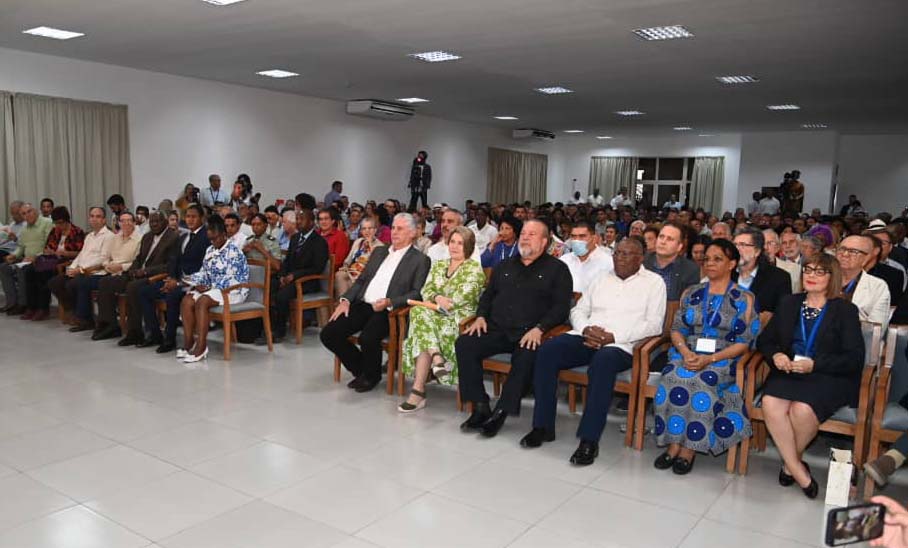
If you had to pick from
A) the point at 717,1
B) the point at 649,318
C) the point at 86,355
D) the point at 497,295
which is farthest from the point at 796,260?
the point at 86,355

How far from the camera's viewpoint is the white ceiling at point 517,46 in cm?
606

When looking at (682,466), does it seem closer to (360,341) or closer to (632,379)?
(632,379)

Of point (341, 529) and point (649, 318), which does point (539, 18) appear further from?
point (341, 529)

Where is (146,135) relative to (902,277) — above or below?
above

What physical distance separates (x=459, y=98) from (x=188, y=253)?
24.9 ft

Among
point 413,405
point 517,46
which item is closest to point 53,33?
point 517,46

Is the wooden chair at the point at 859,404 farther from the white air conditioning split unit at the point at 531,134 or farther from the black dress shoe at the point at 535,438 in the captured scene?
the white air conditioning split unit at the point at 531,134

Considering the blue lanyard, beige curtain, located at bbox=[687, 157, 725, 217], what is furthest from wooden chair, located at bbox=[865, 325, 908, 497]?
beige curtain, located at bbox=[687, 157, 725, 217]

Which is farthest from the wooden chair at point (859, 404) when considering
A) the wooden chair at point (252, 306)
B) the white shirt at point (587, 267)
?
the wooden chair at point (252, 306)

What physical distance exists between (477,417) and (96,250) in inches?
176

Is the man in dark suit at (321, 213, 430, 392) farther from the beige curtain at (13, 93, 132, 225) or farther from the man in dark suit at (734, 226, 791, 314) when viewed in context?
the beige curtain at (13, 93, 132, 225)

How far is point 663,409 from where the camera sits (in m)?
3.42

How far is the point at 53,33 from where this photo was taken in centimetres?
761

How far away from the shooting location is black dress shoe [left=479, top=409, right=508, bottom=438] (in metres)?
3.79
